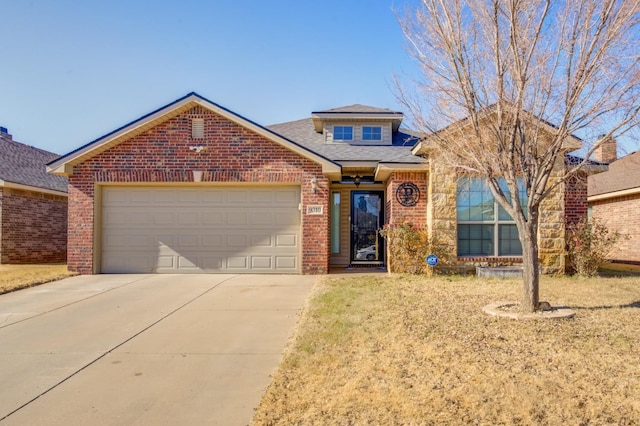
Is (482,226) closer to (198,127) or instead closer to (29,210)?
(198,127)

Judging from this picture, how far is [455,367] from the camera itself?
4250mm

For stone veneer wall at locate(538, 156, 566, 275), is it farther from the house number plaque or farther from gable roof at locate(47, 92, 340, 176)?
gable roof at locate(47, 92, 340, 176)

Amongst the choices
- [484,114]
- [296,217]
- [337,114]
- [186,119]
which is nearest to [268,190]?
[296,217]

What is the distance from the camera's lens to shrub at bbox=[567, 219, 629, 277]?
10.2 meters

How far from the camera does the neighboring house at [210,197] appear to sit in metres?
11.0

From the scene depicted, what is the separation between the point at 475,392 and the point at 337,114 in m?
11.1

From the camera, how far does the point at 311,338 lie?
17.6 feet

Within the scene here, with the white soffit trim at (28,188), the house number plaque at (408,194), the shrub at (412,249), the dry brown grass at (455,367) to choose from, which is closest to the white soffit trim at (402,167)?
the house number plaque at (408,194)

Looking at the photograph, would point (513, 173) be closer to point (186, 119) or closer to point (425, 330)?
point (425, 330)

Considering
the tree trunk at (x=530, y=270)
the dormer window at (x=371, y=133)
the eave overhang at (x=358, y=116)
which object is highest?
the eave overhang at (x=358, y=116)

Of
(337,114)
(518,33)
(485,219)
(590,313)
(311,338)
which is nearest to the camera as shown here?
(311,338)

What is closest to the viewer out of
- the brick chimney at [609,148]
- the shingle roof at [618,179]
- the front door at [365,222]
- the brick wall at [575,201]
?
the brick chimney at [609,148]

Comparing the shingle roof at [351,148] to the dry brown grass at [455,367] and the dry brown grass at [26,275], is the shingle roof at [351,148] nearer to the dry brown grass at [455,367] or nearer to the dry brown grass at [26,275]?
the dry brown grass at [455,367]

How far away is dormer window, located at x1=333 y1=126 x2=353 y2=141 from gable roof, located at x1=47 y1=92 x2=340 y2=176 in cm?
341
